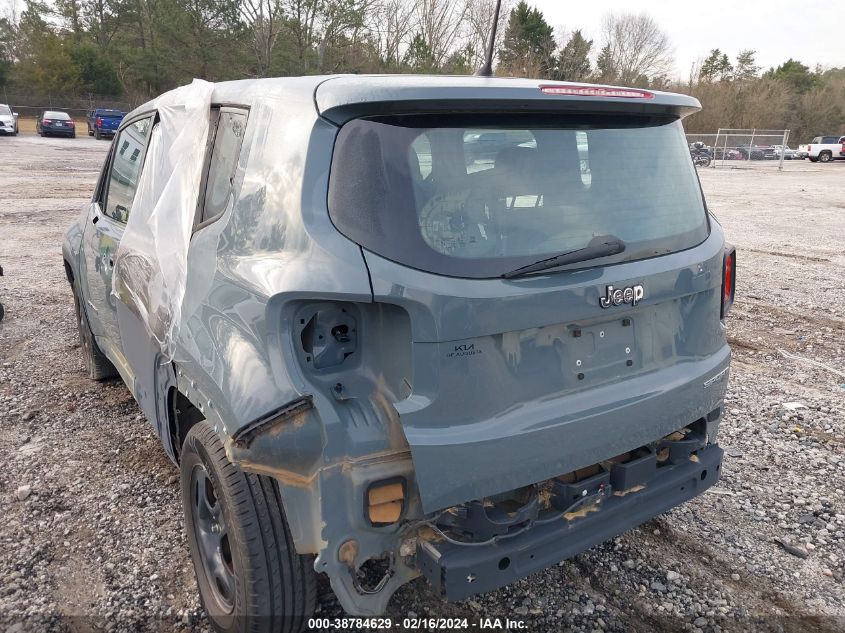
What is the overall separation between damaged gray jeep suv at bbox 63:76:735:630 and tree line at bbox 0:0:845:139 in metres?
43.6

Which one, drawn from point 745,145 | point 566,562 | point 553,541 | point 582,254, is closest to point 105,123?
point 745,145

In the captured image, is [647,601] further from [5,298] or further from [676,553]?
[5,298]

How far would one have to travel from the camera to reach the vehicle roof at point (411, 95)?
199cm

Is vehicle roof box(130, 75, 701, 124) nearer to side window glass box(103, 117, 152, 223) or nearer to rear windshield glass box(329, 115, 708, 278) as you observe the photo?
rear windshield glass box(329, 115, 708, 278)

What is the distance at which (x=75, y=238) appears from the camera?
15.0 ft

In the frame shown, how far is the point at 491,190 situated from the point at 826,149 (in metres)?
45.6

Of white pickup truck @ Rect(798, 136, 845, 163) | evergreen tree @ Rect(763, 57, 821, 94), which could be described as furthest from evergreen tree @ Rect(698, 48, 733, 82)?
white pickup truck @ Rect(798, 136, 845, 163)

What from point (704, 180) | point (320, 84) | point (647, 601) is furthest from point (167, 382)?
point (704, 180)

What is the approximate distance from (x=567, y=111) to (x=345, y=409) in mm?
1278

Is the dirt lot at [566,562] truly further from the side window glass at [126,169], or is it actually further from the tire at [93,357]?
the side window glass at [126,169]

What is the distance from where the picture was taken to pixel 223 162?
2518mm

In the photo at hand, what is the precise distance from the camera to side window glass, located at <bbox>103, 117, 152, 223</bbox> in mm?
3506

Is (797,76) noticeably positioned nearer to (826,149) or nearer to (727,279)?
(826,149)

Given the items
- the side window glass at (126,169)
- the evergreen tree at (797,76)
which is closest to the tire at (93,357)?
the side window glass at (126,169)
